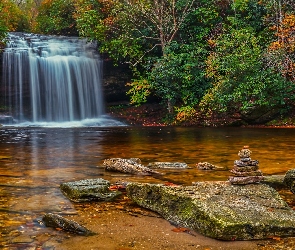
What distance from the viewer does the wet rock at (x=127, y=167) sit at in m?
7.09

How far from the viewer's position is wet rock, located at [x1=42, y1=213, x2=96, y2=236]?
3.90m

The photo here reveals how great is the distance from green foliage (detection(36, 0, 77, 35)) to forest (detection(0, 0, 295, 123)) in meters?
6.94

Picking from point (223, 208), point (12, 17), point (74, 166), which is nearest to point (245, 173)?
point (223, 208)

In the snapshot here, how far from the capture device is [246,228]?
3.74m

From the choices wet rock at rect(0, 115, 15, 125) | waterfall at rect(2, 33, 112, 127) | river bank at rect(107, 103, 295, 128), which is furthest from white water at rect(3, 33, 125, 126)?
river bank at rect(107, 103, 295, 128)

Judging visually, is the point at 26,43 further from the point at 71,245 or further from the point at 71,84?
the point at 71,245

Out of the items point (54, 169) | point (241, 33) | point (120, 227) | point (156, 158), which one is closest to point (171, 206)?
point (120, 227)

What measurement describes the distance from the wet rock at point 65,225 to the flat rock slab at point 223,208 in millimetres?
986

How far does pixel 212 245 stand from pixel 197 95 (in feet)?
67.1

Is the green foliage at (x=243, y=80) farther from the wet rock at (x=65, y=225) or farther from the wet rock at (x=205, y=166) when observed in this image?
the wet rock at (x=65, y=225)

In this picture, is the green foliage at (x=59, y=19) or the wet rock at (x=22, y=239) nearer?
the wet rock at (x=22, y=239)

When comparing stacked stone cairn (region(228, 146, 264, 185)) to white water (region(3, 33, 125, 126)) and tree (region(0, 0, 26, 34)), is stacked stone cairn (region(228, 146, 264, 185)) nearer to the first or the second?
white water (region(3, 33, 125, 126))

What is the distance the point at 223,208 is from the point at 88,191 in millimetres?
2045

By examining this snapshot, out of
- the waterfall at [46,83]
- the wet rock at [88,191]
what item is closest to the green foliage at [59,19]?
the waterfall at [46,83]
